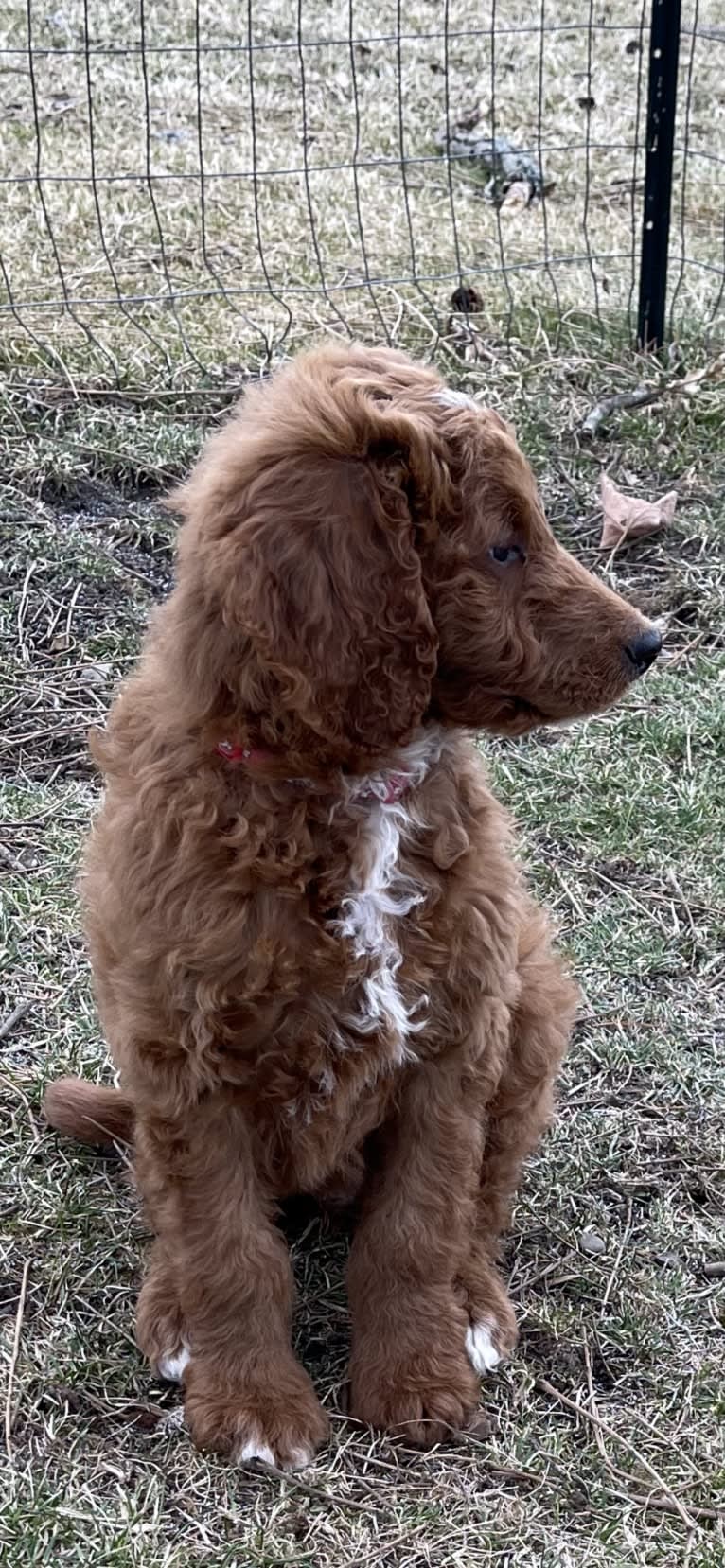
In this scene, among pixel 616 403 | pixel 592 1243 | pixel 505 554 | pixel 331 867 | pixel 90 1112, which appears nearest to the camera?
pixel 331 867

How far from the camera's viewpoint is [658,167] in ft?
23.8

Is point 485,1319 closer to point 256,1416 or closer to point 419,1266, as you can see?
point 419,1266

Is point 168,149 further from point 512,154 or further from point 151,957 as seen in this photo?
point 151,957

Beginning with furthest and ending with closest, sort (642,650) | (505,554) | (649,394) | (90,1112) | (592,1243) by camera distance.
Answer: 1. (649,394)
2. (90,1112)
3. (592,1243)
4. (642,650)
5. (505,554)

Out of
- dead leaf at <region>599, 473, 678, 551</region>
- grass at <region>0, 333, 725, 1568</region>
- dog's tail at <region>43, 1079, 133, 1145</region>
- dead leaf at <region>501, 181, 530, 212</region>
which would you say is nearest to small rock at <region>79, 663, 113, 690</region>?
grass at <region>0, 333, 725, 1568</region>

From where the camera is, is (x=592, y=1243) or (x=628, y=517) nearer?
(x=592, y=1243)

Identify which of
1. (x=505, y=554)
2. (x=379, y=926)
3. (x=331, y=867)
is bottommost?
(x=379, y=926)

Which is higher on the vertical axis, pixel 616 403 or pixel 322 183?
pixel 322 183

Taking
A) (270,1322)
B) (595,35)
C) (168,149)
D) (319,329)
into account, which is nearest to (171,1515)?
(270,1322)

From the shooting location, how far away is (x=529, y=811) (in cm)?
513

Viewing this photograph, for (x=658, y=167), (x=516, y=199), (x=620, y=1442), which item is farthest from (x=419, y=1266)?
(x=516, y=199)

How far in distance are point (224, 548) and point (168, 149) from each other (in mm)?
6606

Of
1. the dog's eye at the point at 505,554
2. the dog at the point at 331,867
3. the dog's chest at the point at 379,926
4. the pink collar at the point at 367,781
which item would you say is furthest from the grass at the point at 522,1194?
the dog's eye at the point at 505,554

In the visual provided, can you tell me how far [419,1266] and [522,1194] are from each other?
2.20ft
